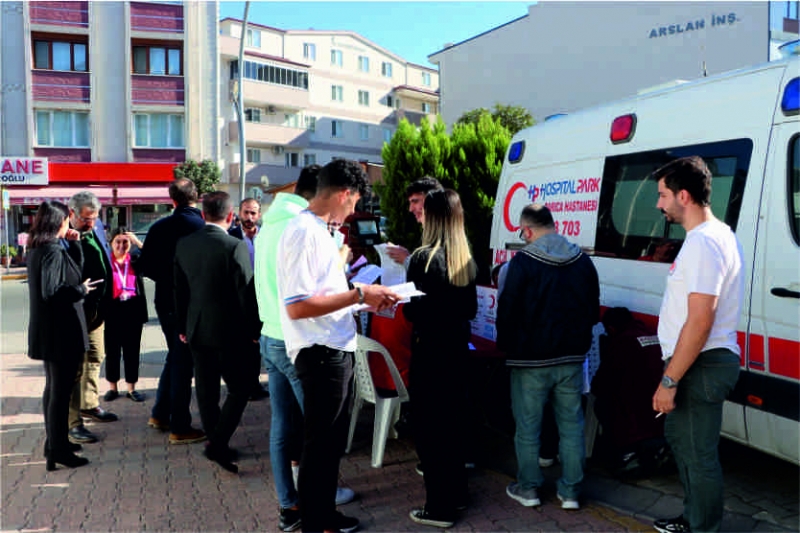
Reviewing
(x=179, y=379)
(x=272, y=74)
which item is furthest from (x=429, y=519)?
(x=272, y=74)

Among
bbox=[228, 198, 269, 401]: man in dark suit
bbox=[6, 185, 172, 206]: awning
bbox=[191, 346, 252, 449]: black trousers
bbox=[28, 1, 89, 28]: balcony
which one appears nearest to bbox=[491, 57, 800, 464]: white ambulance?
bbox=[191, 346, 252, 449]: black trousers

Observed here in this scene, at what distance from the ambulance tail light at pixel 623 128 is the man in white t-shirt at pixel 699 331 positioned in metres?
1.42

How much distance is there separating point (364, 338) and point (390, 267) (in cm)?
50

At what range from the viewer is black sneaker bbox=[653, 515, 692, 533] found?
11.5 ft

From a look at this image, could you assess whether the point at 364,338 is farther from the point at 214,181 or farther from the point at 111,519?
the point at 214,181

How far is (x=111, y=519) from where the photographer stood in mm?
3854

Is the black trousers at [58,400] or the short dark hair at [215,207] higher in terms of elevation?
the short dark hair at [215,207]

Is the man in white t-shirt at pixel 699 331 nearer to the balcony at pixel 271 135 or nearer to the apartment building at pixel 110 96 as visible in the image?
the apartment building at pixel 110 96

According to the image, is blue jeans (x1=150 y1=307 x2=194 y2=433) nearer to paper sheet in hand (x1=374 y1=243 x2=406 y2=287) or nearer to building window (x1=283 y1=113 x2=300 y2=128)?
paper sheet in hand (x1=374 y1=243 x2=406 y2=287)

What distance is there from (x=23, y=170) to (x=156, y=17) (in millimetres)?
9799

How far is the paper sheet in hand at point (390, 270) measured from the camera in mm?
4262

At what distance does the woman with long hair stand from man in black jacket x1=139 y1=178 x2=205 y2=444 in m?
2.24

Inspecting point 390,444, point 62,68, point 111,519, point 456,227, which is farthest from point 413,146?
point 62,68

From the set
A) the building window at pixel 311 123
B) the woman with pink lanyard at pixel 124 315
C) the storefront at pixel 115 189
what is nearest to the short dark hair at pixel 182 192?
the woman with pink lanyard at pixel 124 315
